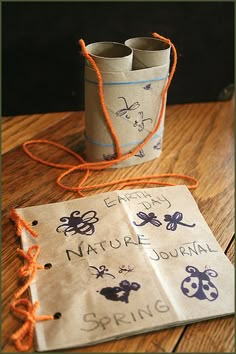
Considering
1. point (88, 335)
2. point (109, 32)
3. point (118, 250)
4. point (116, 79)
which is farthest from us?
point (109, 32)

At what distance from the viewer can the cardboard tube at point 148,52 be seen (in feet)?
2.33

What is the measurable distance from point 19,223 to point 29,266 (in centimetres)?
9

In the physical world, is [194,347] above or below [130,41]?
below

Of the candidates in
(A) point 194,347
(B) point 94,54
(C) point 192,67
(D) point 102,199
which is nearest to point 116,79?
(B) point 94,54

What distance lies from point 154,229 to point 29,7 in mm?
466

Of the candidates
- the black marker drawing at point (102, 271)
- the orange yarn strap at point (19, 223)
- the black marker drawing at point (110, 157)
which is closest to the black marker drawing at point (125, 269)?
the black marker drawing at point (102, 271)

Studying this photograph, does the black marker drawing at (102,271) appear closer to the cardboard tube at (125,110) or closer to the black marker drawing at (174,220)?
the black marker drawing at (174,220)

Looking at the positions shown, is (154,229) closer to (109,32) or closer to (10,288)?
(10,288)

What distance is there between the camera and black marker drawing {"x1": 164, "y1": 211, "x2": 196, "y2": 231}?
62cm

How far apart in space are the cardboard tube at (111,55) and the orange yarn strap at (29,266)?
0.98 ft

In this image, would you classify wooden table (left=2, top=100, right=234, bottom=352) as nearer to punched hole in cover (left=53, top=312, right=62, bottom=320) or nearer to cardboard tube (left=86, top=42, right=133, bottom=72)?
punched hole in cover (left=53, top=312, right=62, bottom=320)

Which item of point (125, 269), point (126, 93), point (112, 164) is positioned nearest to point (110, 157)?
point (112, 164)

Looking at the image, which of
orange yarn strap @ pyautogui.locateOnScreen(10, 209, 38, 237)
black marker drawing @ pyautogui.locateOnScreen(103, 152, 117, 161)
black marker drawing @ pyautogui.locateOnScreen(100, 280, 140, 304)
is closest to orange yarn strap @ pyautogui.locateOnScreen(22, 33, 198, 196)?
black marker drawing @ pyautogui.locateOnScreen(103, 152, 117, 161)

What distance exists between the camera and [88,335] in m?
0.47
